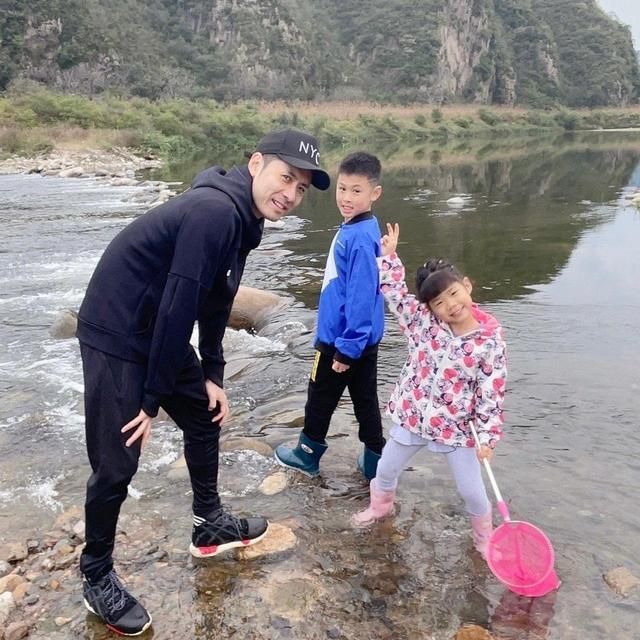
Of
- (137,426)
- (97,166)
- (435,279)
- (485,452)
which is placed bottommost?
(97,166)

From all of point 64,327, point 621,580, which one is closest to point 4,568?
point 621,580

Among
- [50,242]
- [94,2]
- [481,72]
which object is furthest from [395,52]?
[50,242]

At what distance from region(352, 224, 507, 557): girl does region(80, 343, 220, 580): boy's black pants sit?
3.26ft

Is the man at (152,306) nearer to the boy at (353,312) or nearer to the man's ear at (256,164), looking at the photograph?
the man's ear at (256,164)

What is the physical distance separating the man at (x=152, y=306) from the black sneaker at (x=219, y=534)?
1.46 feet

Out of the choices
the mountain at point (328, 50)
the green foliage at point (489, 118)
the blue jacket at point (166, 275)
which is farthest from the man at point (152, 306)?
the green foliage at point (489, 118)

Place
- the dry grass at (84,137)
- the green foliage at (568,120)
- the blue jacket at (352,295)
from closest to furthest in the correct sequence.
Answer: the blue jacket at (352,295)
the dry grass at (84,137)
the green foliage at (568,120)

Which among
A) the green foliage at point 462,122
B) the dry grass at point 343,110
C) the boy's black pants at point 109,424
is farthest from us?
the green foliage at point 462,122

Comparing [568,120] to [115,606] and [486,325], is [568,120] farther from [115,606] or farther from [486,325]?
[115,606]

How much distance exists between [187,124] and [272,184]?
123 ft

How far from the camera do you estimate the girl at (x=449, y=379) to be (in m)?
2.83

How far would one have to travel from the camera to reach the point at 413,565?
2.91 m

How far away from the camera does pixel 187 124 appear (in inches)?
1473

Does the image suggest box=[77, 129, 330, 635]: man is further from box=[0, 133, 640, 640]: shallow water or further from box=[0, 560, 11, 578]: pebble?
box=[0, 560, 11, 578]: pebble
